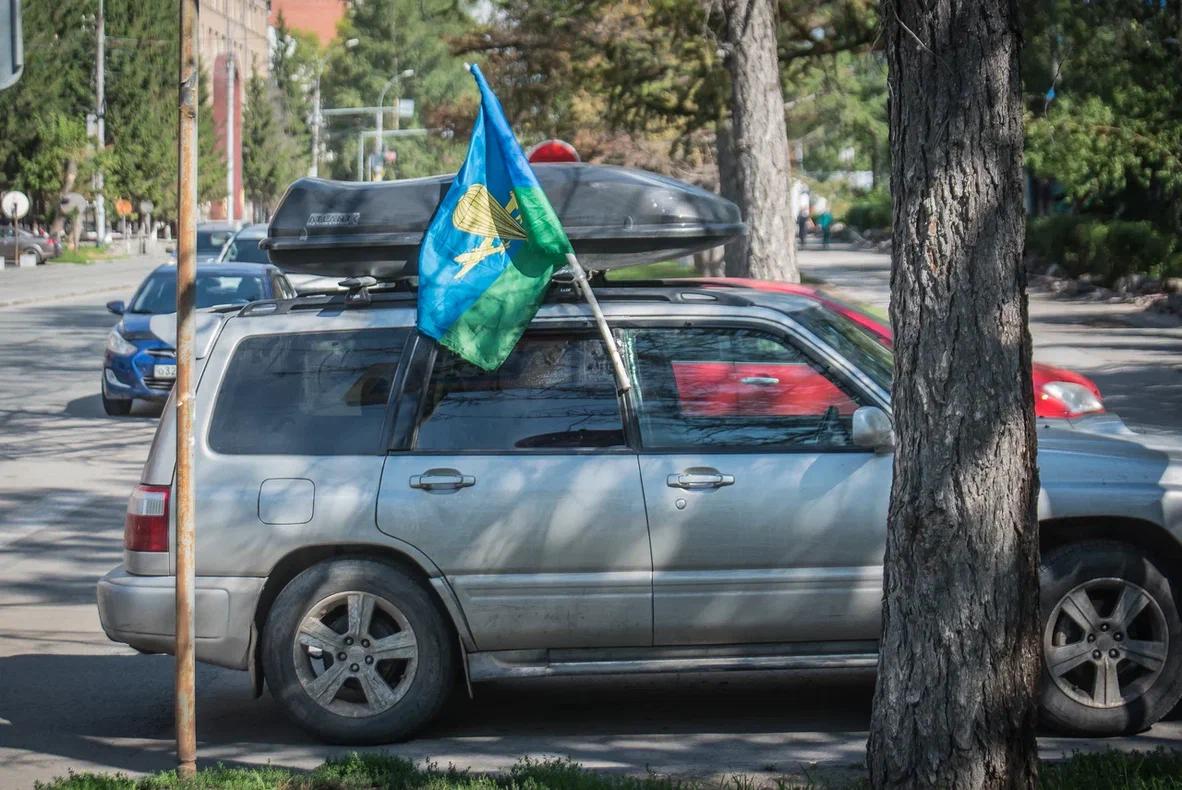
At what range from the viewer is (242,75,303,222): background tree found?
Answer: 106m

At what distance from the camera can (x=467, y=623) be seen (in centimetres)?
625

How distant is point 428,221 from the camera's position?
694cm

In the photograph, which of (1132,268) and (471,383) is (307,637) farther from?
(1132,268)

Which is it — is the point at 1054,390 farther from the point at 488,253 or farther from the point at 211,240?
the point at 211,240

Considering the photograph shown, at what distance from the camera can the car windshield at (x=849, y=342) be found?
648 centimetres

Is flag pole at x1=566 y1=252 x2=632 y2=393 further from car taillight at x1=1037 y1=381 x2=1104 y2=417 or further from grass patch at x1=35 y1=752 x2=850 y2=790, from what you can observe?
car taillight at x1=1037 y1=381 x2=1104 y2=417

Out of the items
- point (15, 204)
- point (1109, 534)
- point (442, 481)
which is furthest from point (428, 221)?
point (15, 204)

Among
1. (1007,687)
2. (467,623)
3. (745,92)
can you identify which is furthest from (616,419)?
(745,92)

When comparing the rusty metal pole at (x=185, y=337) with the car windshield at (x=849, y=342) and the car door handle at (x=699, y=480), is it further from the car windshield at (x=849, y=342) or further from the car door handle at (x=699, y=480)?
the car windshield at (x=849, y=342)

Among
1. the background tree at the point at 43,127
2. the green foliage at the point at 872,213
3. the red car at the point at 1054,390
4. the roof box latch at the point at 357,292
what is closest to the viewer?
the roof box latch at the point at 357,292

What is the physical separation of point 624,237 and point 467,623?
1818 mm

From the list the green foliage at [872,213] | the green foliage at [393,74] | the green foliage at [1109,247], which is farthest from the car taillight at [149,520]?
the green foliage at [393,74]

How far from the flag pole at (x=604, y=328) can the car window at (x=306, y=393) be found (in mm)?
729

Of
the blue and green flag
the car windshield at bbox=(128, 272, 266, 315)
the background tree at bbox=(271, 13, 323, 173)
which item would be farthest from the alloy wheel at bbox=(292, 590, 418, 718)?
the background tree at bbox=(271, 13, 323, 173)
